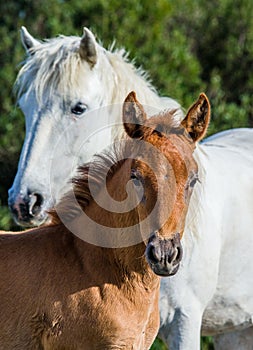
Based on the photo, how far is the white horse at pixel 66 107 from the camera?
4754 mm

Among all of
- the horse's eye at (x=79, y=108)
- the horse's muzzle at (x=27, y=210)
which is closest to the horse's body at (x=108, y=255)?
the horse's muzzle at (x=27, y=210)

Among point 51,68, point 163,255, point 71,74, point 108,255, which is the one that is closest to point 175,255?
point 163,255

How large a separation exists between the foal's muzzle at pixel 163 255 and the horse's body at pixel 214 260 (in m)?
1.02

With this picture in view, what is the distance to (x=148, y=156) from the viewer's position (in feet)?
12.4

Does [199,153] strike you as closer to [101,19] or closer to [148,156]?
[148,156]

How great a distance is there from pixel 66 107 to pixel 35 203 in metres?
0.63

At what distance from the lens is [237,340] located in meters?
5.66

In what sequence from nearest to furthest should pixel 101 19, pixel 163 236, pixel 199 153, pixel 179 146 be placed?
pixel 163 236 < pixel 179 146 < pixel 199 153 < pixel 101 19

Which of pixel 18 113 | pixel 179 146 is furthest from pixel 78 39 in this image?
pixel 18 113

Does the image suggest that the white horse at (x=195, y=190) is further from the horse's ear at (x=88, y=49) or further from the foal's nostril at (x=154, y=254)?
the foal's nostril at (x=154, y=254)

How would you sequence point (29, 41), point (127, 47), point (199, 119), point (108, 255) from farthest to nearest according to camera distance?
point (127, 47) < point (29, 41) < point (199, 119) < point (108, 255)

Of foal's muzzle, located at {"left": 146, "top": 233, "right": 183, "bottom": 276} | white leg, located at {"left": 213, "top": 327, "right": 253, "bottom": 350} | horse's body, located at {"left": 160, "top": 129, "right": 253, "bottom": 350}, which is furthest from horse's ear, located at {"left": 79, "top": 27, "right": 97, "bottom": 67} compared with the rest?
white leg, located at {"left": 213, "top": 327, "right": 253, "bottom": 350}

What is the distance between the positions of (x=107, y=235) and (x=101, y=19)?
6.71 meters

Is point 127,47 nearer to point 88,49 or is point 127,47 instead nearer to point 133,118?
point 88,49
